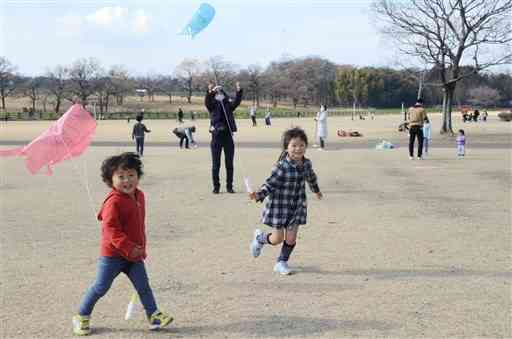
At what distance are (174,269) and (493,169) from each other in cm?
1103

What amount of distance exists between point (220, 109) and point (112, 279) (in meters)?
6.46

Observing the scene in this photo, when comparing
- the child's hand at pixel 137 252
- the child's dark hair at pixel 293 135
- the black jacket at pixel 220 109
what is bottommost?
the child's hand at pixel 137 252

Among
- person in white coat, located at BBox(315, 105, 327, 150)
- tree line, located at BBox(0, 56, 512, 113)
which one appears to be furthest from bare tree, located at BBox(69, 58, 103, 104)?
person in white coat, located at BBox(315, 105, 327, 150)

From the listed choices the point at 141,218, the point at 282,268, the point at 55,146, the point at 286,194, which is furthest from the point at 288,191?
the point at 55,146

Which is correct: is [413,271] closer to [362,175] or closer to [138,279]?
[138,279]

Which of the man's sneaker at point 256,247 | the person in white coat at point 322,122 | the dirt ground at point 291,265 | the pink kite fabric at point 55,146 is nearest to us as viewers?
the dirt ground at point 291,265

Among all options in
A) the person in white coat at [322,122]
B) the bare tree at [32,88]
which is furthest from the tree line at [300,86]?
the person in white coat at [322,122]

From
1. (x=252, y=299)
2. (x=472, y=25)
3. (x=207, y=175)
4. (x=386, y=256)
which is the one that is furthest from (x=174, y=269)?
(x=472, y=25)

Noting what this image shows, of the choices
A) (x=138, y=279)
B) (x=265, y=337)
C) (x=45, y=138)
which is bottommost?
(x=265, y=337)

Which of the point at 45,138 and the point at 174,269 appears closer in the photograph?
the point at 45,138

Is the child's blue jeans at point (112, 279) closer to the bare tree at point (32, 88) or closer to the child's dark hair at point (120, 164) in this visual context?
the child's dark hair at point (120, 164)

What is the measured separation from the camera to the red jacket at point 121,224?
3.95 metres

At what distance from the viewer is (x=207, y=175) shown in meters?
13.5

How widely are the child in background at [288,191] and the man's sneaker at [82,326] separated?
6.36 ft
